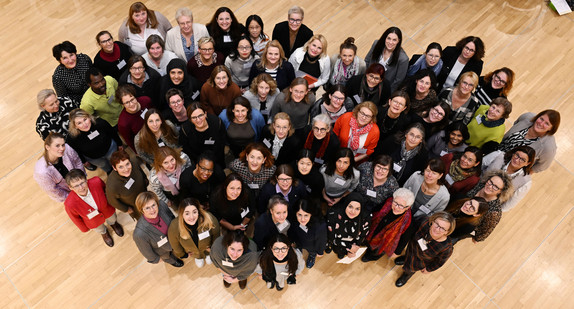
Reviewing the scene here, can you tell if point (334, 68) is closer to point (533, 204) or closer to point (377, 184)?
point (377, 184)

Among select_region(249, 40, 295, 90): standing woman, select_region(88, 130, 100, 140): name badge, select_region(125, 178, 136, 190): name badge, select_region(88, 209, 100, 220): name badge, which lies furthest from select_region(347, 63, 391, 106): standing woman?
select_region(88, 209, 100, 220): name badge

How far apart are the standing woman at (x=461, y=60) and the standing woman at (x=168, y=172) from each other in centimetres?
312

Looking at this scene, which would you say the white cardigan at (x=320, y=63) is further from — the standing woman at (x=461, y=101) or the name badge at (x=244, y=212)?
the name badge at (x=244, y=212)

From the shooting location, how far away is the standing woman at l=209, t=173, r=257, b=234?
3.74 metres

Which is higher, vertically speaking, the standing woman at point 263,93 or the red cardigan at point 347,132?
the standing woman at point 263,93

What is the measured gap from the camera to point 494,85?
4.53 m

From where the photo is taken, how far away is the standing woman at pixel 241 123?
413 centimetres

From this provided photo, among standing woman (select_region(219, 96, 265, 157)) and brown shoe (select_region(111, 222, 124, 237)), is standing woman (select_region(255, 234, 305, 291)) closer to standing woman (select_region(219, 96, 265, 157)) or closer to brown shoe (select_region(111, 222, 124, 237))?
standing woman (select_region(219, 96, 265, 157))

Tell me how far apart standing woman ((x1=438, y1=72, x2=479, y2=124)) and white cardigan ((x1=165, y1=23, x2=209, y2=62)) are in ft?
9.44

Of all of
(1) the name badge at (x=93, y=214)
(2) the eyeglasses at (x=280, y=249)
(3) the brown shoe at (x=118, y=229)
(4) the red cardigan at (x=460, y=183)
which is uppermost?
(1) the name badge at (x=93, y=214)

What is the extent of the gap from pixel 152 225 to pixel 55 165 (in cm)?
123

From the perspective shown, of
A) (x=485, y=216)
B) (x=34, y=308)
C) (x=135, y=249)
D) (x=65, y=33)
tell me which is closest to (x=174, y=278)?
(x=135, y=249)

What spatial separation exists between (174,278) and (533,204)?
176 inches

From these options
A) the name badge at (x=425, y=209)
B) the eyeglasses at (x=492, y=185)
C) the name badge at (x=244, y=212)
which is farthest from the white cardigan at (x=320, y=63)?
the eyeglasses at (x=492, y=185)
